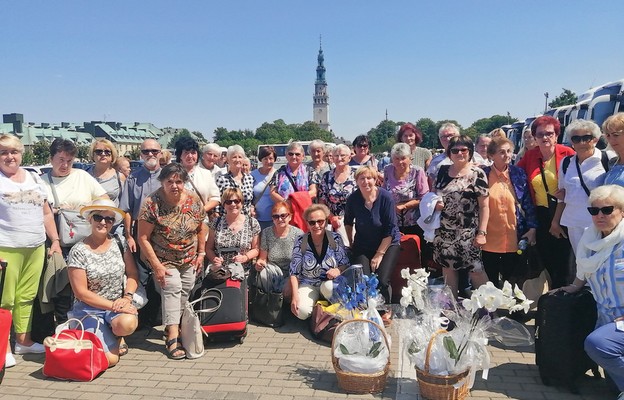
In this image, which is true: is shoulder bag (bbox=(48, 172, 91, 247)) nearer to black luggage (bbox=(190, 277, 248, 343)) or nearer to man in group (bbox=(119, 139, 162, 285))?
man in group (bbox=(119, 139, 162, 285))

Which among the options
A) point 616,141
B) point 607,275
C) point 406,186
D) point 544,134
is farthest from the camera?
point 406,186

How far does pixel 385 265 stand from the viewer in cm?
516

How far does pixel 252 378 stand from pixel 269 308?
1277 mm

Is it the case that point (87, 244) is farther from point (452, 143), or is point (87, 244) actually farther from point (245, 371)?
point (452, 143)

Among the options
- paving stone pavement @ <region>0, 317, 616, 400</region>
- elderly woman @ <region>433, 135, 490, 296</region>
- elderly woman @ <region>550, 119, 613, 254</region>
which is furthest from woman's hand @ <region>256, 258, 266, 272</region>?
elderly woman @ <region>550, 119, 613, 254</region>

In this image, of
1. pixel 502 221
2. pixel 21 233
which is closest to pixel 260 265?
pixel 21 233

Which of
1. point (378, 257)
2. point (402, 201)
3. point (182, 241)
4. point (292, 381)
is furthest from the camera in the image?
point (402, 201)

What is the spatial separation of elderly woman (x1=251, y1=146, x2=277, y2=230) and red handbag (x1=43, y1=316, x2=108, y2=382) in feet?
8.54

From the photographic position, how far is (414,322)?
3.68 meters

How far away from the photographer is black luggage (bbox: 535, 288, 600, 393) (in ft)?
11.9

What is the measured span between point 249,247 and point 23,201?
2.27 m

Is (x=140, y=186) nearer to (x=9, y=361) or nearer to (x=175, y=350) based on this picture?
(x=175, y=350)

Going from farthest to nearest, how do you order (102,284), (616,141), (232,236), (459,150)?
1. (232,236)
2. (459,150)
3. (102,284)
4. (616,141)

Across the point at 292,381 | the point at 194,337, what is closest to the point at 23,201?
the point at 194,337
